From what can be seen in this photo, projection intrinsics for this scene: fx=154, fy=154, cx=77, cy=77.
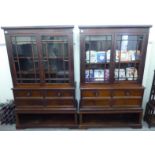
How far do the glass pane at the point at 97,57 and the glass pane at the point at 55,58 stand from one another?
0.32 m

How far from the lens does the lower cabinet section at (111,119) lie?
8.22 ft

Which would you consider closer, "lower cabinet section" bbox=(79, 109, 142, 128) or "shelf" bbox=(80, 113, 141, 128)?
"lower cabinet section" bbox=(79, 109, 142, 128)

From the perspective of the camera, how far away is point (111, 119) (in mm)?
2762

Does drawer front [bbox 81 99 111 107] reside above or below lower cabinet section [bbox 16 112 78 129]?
above

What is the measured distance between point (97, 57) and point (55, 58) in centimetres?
63

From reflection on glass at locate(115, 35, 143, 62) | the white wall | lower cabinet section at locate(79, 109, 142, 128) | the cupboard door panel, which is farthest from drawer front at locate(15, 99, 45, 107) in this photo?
reflection on glass at locate(115, 35, 143, 62)

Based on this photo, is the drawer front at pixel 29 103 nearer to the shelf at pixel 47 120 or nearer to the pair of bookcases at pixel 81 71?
the pair of bookcases at pixel 81 71

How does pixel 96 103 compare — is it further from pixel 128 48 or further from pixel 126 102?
pixel 128 48

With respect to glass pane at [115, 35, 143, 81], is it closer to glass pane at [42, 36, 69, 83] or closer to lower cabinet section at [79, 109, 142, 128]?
lower cabinet section at [79, 109, 142, 128]

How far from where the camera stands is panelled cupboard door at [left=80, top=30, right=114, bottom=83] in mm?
2201

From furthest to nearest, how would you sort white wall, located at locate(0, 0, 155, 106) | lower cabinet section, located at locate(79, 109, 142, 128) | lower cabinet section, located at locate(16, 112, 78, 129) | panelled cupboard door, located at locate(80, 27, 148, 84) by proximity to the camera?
lower cabinet section, located at locate(16, 112, 78, 129)
lower cabinet section, located at locate(79, 109, 142, 128)
white wall, located at locate(0, 0, 155, 106)
panelled cupboard door, located at locate(80, 27, 148, 84)
